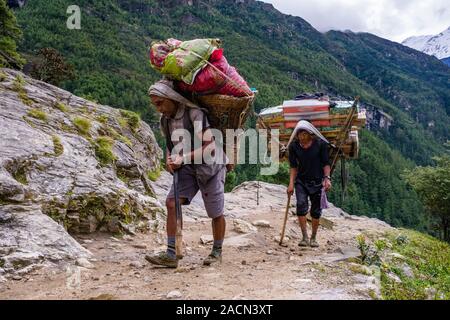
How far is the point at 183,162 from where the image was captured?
15.4 feet

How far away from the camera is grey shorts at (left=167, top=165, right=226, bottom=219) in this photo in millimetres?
4801

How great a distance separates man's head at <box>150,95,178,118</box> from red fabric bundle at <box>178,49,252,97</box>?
0.70ft

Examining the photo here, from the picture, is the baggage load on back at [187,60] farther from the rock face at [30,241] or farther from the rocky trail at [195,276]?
the rock face at [30,241]

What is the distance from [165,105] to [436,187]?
21095 mm

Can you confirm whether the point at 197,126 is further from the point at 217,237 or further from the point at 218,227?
the point at 217,237

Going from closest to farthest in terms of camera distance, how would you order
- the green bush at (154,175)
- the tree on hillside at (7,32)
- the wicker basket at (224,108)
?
the wicker basket at (224,108) < the green bush at (154,175) < the tree on hillside at (7,32)

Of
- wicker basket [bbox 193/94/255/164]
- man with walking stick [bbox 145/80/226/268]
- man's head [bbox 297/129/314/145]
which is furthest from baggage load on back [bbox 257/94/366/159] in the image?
man with walking stick [bbox 145/80/226/268]

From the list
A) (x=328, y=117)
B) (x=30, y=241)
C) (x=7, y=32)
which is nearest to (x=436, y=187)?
(x=328, y=117)

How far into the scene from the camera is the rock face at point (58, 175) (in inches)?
198

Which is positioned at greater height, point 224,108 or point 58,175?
point 224,108

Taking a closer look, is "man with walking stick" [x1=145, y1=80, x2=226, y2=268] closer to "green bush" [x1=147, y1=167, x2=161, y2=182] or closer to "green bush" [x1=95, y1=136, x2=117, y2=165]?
"green bush" [x1=95, y1=136, x2=117, y2=165]

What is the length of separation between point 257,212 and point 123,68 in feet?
408

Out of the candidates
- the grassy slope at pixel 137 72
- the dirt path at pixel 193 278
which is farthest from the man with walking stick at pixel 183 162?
the grassy slope at pixel 137 72
